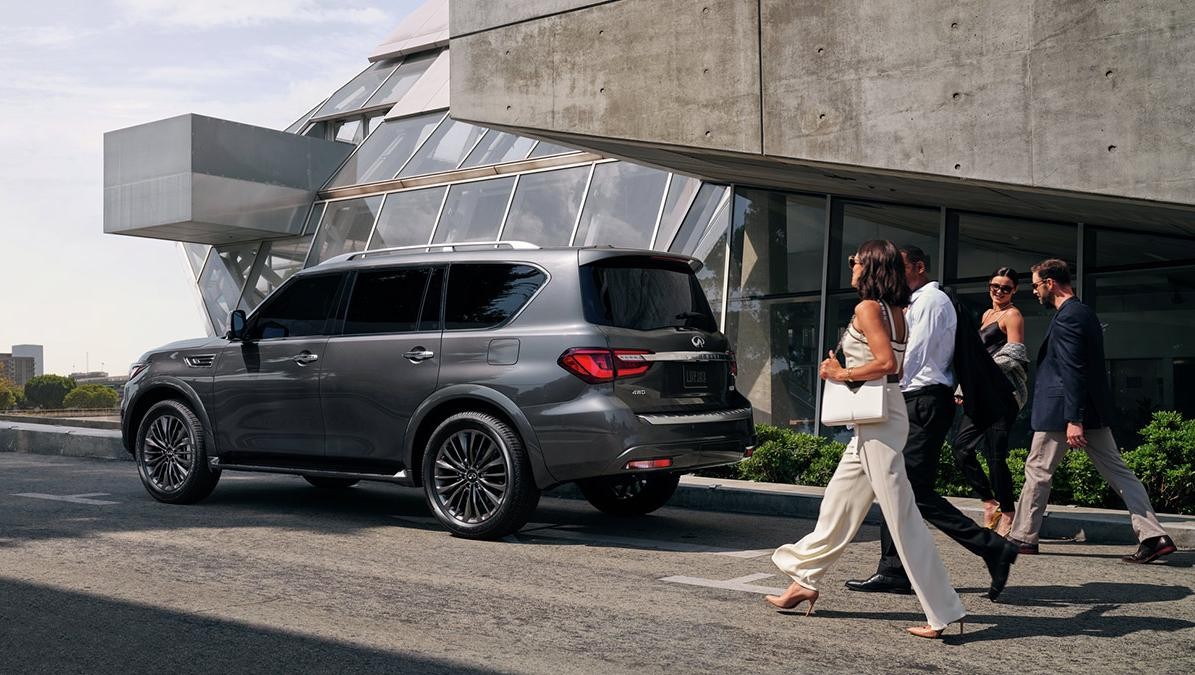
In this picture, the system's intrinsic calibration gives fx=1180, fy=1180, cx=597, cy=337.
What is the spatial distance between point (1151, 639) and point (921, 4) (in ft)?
21.9

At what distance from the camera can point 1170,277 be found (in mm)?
12516

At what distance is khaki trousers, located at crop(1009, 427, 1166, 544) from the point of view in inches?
305

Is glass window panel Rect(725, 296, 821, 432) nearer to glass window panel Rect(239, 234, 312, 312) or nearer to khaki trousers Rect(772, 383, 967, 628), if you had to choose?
khaki trousers Rect(772, 383, 967, 628)

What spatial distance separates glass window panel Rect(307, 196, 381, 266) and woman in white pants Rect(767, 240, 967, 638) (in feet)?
55.4

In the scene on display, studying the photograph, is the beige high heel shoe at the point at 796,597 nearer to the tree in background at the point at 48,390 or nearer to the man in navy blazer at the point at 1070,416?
the man in navy blazer at the point at 1070,416

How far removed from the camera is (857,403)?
18.7 feet

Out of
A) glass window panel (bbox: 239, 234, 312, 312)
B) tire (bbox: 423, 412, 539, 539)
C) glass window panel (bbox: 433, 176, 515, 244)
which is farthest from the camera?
glass window panel (bbox: 239, 234, 312, 312)

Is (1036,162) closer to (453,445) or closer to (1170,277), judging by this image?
(1170,277)

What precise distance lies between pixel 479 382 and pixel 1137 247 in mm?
8197

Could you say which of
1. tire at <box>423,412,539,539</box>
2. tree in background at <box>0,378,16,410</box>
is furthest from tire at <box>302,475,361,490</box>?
tree in background at <box>0,378,16,410</box>

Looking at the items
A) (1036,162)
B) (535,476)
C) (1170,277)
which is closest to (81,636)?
(535,476)

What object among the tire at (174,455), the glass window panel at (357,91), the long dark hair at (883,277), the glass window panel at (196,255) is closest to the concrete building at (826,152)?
the glass window panel at (357,91)

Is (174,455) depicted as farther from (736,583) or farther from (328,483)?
(736,583)

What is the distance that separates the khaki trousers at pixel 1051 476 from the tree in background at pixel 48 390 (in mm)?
36749
